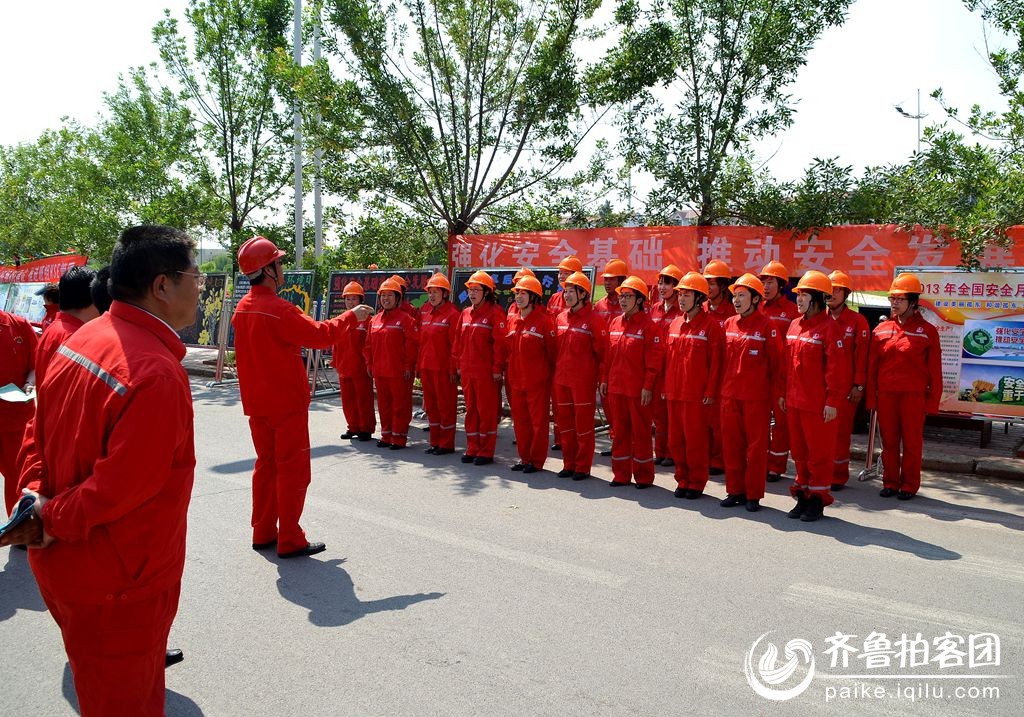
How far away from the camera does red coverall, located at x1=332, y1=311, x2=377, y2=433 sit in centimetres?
1067

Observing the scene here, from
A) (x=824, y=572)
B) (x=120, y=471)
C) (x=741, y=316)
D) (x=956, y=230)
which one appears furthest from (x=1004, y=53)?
(x=120, y=471)

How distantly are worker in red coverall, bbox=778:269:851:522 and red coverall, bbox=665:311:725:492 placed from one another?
0.68 m

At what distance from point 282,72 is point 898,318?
440 inches

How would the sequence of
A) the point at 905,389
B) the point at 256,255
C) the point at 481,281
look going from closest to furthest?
the point at 256,255, the point at 905,389, the point at 481,281

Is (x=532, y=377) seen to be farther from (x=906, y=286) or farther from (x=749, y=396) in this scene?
(x=906, y=286)

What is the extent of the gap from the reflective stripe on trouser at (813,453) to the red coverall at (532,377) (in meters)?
2.73

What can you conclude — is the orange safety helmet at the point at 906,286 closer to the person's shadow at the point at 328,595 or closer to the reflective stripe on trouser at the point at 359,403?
the person's shadow at the point at 328,595

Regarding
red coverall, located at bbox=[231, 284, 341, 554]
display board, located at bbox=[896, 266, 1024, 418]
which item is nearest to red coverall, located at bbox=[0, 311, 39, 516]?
red coverall, located at bbox=[231, 284, 341, 554]

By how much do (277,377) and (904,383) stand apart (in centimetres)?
607

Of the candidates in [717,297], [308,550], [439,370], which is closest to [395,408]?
[439,370]

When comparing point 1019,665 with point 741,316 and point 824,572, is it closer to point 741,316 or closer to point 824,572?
point 824,572

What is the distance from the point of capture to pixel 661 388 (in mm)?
8273

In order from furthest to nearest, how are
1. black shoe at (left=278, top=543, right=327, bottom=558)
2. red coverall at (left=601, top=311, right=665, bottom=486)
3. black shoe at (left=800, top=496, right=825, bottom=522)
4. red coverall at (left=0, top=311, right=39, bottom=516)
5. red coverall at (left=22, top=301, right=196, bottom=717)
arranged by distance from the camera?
red coverall at (left=601, top=311, right=665, bottom=486) → black shoe at (left=800, top=496, right=825, bottom=522) → black shoe at (left=278, top=543, right=327, bottom=558) → red coverall at (left=0, top=311, right=39, bottom=516) → red coverall at (left=22, top=301, right=196, bottom=717)

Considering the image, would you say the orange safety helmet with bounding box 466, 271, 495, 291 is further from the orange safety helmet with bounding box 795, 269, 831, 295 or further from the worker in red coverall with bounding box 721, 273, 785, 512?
the orange safety helmet with bounding box 795, 269, 831, 295
